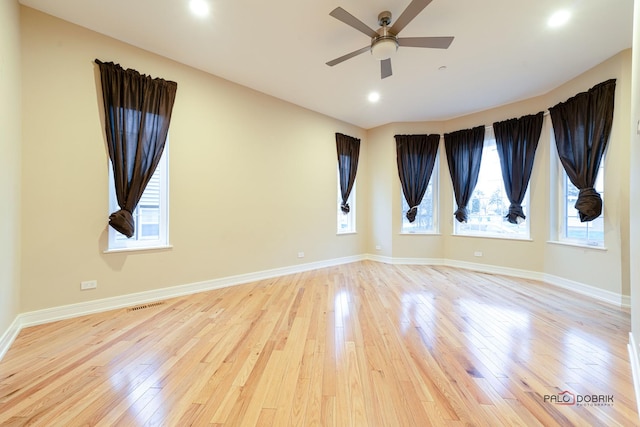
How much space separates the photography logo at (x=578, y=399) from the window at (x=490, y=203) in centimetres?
367

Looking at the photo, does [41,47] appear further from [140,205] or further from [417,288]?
[417,288]

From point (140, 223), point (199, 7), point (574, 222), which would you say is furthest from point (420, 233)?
point (199, 7)

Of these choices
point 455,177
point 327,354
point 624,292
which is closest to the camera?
point 327,354

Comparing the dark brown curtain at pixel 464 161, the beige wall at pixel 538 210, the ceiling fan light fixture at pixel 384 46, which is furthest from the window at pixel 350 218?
the ceiling fan light fixture at pixel 384 46

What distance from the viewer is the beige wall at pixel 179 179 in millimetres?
2602

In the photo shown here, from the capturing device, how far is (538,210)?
441 cm

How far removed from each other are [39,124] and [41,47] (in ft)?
2.59

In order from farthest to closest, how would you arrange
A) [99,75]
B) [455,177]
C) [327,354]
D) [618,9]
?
[455,177]
[99,75]
[618,9]
[327,354]

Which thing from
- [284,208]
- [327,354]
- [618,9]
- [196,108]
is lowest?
[327,354]

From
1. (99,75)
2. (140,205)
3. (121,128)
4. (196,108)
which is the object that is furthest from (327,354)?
(99,75)

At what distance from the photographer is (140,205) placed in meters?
3.22

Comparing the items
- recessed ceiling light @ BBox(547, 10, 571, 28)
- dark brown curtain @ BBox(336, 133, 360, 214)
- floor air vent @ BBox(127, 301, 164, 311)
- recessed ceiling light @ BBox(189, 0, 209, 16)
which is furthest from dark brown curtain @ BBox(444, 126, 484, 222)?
floor air vent @ BBox(127, 301, 164, 311)

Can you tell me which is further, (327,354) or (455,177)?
(455,177)

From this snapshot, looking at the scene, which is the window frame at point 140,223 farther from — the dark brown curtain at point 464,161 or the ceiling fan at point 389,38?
the dark brown curtain at point 464,161
